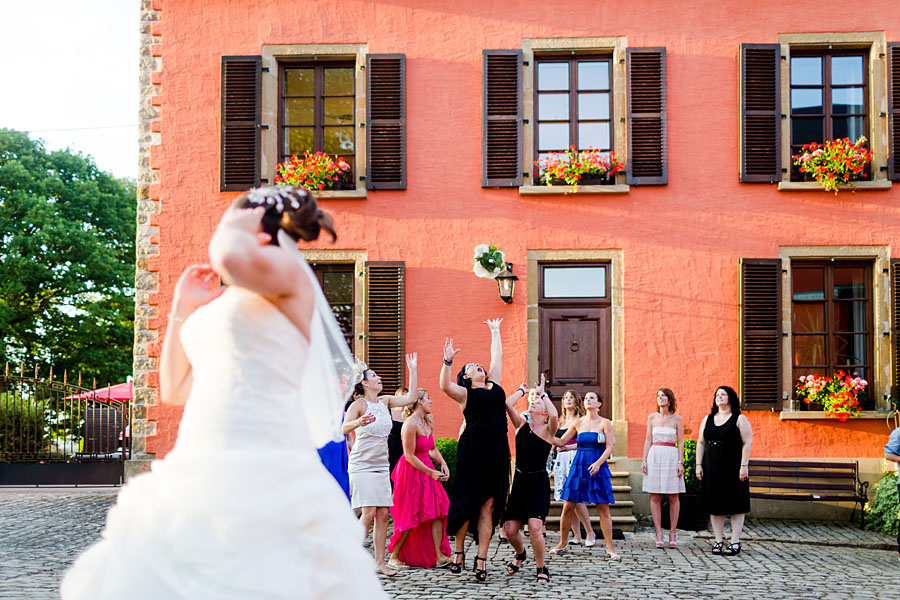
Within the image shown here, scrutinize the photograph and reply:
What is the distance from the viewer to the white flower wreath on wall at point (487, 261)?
511 inches

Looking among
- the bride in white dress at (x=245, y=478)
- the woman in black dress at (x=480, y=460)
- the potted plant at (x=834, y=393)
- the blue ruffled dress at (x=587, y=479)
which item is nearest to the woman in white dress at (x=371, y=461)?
the woman in black dress at (x=480, y=460)

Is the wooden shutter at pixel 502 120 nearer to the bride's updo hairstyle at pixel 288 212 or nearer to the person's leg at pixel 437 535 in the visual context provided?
the person's leg at pixel 437 535

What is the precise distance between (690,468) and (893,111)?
5.76 m

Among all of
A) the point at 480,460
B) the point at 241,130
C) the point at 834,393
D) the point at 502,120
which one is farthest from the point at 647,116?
the point at 480,460

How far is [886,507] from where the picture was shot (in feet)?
39.3

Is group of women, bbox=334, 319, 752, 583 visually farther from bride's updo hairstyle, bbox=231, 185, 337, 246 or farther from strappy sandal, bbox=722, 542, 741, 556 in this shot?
bride's updo hairstyle, bbox=231, 185, 337, 246

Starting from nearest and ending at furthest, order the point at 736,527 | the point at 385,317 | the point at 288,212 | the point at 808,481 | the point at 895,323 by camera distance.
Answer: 1. the point at 288,212
2. the point at 736,527
3. the point at 808,481
4. the point at 895,323
5. the point at 385,317

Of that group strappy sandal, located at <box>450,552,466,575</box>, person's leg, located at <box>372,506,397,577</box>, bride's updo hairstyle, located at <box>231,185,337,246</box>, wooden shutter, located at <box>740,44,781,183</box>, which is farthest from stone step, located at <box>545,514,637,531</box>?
bride's updo hairstyle, located at <box>231,185,337,246</box>

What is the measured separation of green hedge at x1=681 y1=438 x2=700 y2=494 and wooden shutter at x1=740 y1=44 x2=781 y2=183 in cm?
376

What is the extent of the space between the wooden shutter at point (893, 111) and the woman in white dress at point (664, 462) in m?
5.50

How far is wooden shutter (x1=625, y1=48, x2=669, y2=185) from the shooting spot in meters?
14.2

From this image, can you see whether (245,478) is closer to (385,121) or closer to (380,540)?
(380,540)

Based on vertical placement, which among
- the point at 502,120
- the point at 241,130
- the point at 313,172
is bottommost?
the point at 313,172

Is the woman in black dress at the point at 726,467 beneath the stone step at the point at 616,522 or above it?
above
